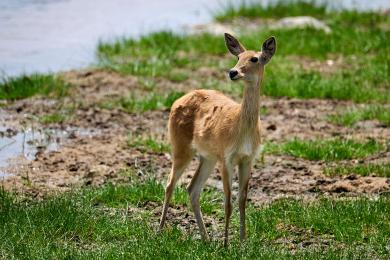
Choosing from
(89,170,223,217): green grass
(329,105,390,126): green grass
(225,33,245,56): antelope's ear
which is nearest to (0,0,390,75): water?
(329,105,390,126): green grass

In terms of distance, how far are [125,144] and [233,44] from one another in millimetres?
3136

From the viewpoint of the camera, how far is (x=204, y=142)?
8516 millimetres

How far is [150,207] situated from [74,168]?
140cm

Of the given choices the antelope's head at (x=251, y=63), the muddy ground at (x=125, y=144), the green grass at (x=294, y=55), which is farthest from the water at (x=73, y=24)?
the antelope's head at (x=251, y=63)

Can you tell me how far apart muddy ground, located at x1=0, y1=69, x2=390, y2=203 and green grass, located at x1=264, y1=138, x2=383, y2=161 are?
11 cm

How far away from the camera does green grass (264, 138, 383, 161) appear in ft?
36.0

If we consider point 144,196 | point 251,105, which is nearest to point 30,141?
point 144,196

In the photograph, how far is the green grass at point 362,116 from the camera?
40.2 ft

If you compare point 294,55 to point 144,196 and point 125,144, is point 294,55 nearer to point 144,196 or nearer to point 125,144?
point 125,144

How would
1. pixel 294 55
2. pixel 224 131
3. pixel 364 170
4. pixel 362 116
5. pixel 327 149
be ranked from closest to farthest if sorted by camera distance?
pixel 224 131 < pixel 364 170 < pixel 327 149 < pixel 362 116 < pixel 294 55

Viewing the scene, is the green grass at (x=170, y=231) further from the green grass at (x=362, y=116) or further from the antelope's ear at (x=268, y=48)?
the green grass at (x=362, y=116)

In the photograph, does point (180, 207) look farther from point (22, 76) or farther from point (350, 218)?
point (22, 76)

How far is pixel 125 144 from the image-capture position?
37.1 feet

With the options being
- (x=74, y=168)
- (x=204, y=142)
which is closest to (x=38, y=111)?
(x=74, y=168)
